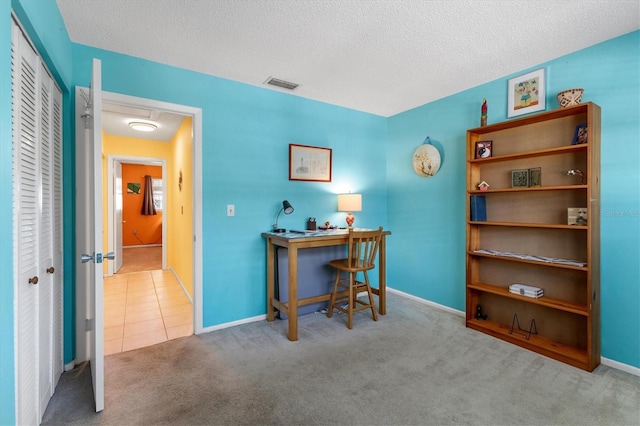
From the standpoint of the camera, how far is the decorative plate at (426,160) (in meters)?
3.50

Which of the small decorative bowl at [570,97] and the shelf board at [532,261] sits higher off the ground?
the small decorative bowl at [570,97]

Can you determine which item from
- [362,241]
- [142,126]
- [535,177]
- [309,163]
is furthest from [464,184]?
[142,126]

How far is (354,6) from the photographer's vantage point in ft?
6.12

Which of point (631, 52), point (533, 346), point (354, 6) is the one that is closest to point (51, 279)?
point (354, 6)

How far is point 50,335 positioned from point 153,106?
1.80m

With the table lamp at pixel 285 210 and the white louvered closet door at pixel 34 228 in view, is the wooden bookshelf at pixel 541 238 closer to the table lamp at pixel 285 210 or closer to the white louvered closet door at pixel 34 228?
the table lamp at pixel 285 210

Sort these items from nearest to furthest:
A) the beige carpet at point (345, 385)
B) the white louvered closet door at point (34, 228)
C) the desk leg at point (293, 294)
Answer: the white louvered closet door at point (34, 228), the beige carpet at point (345, 385), the desk leg at point (293, 294)

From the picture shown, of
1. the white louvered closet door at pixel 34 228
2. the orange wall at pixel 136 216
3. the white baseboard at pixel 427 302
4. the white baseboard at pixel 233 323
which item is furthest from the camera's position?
the orange wall at pixel 136 216

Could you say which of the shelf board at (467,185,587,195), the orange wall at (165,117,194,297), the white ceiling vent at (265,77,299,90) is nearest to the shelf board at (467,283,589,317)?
the shelf board at (467,185,587,195)

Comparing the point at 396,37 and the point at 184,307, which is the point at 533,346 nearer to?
the point at 396,37

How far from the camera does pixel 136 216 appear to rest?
8391 mm

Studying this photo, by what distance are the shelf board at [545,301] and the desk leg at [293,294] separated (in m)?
1.68

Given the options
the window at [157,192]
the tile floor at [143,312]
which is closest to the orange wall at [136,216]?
the window at [157,192]

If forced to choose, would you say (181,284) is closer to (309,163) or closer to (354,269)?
(309,163)
